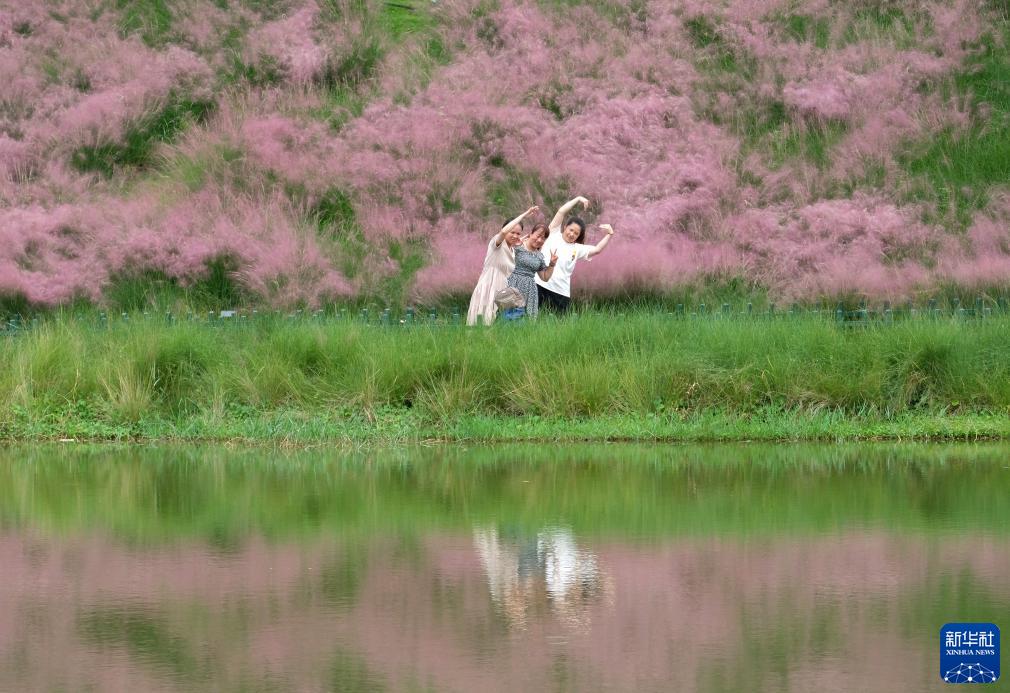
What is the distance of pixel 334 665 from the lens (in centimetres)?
698

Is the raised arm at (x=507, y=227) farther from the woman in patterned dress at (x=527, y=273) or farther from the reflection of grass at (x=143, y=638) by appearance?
the reflection of grass at (x=143, y=638)

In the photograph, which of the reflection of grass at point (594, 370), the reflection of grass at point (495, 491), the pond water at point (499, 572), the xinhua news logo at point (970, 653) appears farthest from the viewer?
the reflection of grass at point (594, 370)

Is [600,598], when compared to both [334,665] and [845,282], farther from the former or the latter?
[845,282]

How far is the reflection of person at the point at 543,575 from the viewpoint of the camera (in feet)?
26.7

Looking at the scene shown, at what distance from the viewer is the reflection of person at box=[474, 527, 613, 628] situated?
8.14 meters

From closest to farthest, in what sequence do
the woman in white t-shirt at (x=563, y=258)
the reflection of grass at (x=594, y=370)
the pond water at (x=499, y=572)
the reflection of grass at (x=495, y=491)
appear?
the pond water at (x=499, y=572), the reflection of grass at (x=495, y=491), the reflection of grass at (x=594, y=370), the woman in white t-shirt at (x=563, y=258)

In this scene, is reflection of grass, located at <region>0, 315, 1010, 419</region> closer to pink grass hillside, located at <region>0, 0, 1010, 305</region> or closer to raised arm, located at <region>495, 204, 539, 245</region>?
raised arm, located at <region>495, 204, 539, 245</region>

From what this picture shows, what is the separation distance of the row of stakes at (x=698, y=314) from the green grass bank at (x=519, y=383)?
1.13m

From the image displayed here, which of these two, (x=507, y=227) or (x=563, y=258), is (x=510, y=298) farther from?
(x=563, y=258)

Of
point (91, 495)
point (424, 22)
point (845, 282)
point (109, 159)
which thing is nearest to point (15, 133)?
point (109, 159)

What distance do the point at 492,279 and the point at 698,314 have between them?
2502 millimetres

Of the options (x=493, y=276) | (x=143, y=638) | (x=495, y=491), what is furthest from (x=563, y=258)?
(x=143, y=638)

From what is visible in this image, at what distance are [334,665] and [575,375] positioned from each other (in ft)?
31.0

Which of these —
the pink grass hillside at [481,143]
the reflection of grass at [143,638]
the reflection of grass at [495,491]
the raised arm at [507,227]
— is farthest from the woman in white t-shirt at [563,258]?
the reflection of grass at [143,638]
